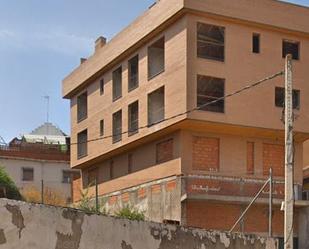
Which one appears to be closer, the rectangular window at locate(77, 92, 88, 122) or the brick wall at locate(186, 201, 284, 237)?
the brick wall at locate(186, 201, 284, 237)

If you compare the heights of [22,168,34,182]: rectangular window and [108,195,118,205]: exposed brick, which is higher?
[22,168,34,182]: rectangular window

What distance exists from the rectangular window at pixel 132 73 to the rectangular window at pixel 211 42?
5.43 m

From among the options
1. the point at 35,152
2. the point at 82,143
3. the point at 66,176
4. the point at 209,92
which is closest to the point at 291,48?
the point at 209,92

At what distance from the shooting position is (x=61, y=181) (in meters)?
59.2

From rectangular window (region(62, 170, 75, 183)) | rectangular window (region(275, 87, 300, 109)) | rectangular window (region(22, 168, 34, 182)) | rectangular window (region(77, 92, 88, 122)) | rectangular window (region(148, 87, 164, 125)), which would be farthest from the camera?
rectangular window (region(62, 170, 75, 183))

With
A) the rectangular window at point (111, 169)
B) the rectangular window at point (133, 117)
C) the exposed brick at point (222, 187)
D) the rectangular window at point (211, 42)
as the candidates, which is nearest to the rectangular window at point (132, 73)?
the rectangular window at point (133, 117)

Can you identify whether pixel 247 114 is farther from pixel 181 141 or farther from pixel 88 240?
pixel 88 240

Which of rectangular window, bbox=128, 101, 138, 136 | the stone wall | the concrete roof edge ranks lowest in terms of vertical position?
the stone wall

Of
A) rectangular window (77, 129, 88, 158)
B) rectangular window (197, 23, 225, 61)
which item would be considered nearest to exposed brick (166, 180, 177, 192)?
rectangular window (197, 23, 225, 61)

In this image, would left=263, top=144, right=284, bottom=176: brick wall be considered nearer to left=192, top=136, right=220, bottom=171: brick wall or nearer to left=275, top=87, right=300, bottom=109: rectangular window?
left=275, top=87, right=300, bottom=109: rectangular window

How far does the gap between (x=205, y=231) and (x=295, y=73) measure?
23330 millimetres

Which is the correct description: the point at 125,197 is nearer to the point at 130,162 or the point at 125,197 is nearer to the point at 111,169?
the point at 130,162

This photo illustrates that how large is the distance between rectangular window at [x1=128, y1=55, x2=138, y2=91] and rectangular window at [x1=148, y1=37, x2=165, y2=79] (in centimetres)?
189

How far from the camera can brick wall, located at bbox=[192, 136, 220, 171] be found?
107ft
